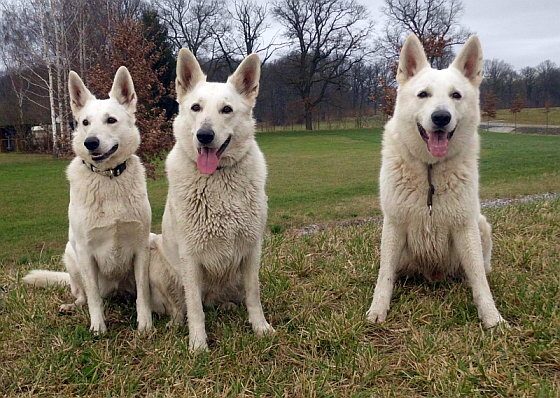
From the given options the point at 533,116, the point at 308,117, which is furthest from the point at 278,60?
the point at 533,116

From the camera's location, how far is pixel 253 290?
320 cm

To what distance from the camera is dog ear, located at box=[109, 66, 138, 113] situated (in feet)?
11.5

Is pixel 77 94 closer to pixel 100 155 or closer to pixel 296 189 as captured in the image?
pixel 100 155

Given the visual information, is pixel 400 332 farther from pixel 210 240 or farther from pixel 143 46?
pixel 143 46

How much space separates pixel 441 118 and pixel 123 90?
2.51m

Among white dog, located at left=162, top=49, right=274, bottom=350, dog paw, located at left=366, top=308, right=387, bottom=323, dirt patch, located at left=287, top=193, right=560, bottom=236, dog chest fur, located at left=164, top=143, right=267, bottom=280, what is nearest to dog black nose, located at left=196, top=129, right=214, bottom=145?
white dog, located at left=162, top=49, right=274, bottom=350

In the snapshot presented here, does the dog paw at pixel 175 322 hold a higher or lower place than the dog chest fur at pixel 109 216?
lower

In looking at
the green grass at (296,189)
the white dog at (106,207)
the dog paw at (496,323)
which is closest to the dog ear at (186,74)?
the white dog at (106,207)

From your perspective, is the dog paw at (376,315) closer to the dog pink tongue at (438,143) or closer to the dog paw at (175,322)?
the dog pink tongue at (438,143)

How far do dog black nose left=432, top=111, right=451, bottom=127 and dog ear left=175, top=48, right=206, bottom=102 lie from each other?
1.66m

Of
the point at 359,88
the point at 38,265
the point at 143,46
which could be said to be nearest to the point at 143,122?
the point at 143,46

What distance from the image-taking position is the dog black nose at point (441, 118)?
114 inches

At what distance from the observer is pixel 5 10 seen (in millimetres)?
21031

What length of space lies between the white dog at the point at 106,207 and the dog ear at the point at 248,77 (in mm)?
968
